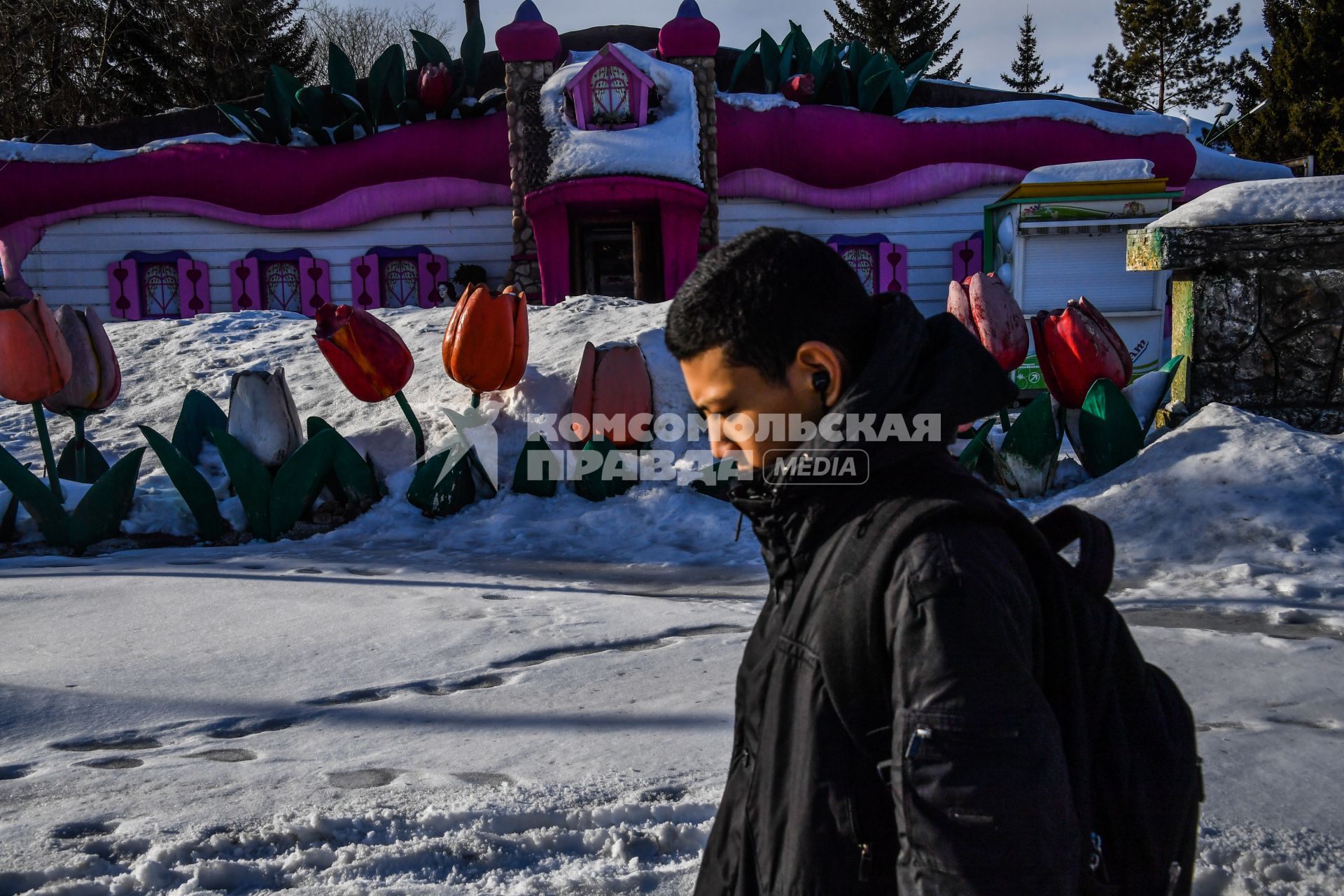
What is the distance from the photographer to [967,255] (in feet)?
36.3

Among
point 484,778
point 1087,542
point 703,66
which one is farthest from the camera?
point 703,66

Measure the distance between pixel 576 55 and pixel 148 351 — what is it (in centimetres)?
571

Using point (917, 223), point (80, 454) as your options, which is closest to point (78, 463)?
point (80, 454)

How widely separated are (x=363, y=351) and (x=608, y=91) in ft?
20.0

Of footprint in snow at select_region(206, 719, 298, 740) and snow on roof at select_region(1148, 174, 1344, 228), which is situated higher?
snow on roof at select_region(1148, 174, 1344, 228)

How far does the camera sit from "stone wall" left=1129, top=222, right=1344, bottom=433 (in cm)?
452

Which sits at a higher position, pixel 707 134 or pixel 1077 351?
pixel 707 134

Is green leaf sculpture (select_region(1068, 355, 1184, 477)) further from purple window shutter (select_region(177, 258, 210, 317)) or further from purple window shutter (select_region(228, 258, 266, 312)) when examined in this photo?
purple window shutter (select_region(177, 258, 210, 317))

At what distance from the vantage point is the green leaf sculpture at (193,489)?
170 inches

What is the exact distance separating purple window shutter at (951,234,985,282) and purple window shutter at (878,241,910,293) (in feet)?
1.79

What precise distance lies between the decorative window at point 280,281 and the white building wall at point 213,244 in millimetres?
94

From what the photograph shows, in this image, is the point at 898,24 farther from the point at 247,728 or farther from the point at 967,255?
the point at 247,728

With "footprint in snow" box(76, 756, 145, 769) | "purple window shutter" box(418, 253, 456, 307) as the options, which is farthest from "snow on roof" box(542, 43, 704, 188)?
"footprint in snow" box(76, 756, 145, 769)

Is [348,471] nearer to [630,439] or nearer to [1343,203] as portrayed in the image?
[630,439]
